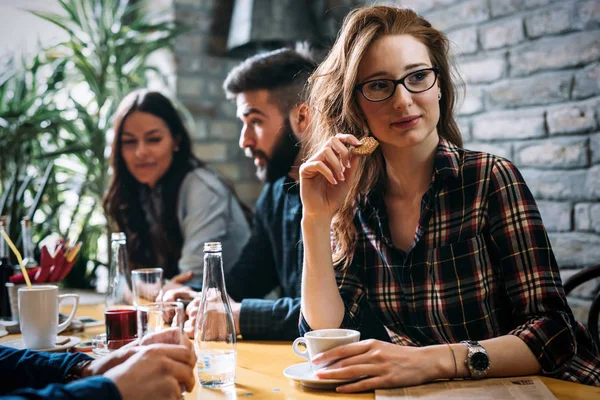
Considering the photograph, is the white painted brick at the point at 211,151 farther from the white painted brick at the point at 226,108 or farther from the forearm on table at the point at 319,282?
the forearm on table at the point at 319,282

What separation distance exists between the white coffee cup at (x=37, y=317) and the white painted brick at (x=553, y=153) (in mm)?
1650

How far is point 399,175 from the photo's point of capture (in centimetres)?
158

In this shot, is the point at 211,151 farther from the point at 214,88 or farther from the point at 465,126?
the point at 465,126

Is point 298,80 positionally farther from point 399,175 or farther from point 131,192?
point 131,192

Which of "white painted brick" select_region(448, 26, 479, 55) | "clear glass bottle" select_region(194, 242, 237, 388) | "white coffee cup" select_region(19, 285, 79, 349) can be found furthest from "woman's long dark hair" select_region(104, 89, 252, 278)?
"clear glass bottle" select_region(194, 242, 237, 388)

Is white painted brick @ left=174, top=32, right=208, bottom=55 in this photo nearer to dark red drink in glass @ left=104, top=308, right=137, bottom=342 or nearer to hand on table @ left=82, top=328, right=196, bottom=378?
dark red drink in glass @ left=104, top=308, right=137, bottom=342

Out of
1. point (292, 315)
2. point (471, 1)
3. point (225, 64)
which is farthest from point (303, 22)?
point (292, 315)

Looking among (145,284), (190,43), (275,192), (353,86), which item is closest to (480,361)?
(353,86)

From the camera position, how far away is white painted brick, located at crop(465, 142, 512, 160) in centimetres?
246

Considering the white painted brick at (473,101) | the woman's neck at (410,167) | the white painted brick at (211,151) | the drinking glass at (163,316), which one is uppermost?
the white painted brick at (473,101)

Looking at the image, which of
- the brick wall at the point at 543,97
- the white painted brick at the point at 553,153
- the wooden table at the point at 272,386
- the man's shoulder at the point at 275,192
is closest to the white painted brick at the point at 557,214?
the brick wall at the point at 543,97

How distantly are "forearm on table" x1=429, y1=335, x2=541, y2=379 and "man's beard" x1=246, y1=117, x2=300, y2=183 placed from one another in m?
1.15

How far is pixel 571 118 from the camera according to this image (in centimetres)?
221

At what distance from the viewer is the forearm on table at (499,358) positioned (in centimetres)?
112
